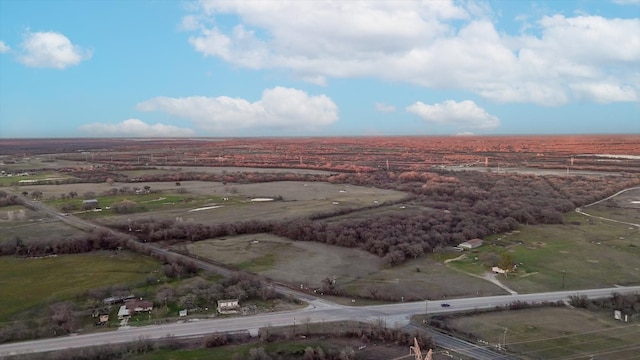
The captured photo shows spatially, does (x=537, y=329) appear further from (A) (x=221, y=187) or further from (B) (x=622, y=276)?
(A) (x=221, y=187)

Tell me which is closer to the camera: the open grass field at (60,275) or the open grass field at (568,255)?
the open grass field at (60,275)

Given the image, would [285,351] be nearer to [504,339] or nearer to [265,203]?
[504,339]

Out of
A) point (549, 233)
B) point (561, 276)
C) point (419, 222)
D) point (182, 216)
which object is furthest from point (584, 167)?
point (182, 216)

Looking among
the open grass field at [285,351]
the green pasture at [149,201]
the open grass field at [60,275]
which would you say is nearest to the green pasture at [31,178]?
the green pasture at [149,201]

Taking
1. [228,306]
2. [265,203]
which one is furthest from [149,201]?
[228,306]

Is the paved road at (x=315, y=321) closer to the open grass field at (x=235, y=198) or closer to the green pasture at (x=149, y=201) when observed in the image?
the open grass field at (x=235, y=198)

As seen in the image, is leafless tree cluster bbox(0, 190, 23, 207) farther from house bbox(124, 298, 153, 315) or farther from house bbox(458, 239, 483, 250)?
house bbox(458, 239, 483, 250)
